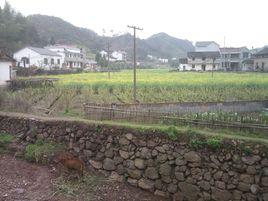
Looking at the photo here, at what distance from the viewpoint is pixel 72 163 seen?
40.2 feet

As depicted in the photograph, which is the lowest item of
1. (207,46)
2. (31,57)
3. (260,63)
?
(260,63)

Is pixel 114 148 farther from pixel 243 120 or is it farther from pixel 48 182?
pixel 243 120

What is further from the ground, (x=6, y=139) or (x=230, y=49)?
(x=230, y=49)

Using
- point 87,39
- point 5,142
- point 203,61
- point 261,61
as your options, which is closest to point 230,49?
point 203,61

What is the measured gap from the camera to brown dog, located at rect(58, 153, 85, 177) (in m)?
12.1

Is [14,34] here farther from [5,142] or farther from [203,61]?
[5,142]

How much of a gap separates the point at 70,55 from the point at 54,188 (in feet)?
221

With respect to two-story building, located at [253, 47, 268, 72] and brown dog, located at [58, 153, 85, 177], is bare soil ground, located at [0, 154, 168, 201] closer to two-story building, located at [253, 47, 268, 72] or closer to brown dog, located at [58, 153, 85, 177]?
brown dog, located at [58, 153, 85, 177]

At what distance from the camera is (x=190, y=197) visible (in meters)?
10.2

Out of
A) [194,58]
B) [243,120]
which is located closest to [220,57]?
[194,58]

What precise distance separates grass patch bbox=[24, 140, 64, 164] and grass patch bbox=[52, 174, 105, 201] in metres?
1.56

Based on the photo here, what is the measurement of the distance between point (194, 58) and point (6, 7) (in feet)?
166

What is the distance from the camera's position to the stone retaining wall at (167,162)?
30.9ft

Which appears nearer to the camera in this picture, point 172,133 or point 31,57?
point 172,133
